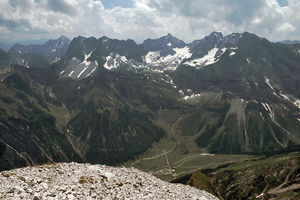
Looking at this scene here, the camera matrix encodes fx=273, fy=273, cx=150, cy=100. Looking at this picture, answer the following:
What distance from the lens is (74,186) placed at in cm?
Result: 3397

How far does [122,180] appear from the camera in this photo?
4131 centimetres

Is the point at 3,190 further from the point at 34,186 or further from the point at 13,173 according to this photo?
the point at 13,173

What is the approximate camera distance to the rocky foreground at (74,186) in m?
30.6

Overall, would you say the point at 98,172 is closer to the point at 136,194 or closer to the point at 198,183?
the point at 136,194

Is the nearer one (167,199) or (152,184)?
(167,199)

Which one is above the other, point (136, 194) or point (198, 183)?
point (136, 194)

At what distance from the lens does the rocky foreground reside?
3062cm

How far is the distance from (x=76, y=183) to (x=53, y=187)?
10.9ft

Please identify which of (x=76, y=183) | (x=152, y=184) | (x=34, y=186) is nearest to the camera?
(x=34, y=186)

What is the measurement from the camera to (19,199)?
93.1ft

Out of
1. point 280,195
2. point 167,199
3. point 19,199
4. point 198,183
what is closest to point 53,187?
point 19,199

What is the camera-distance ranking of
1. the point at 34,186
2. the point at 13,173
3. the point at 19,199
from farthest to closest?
the point at 13,173
the point at 34,186
the point at 19,199

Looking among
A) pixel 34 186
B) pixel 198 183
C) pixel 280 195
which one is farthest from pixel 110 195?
pixel 280 195

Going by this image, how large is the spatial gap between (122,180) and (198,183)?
4756 inches
